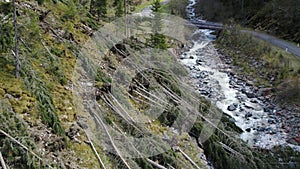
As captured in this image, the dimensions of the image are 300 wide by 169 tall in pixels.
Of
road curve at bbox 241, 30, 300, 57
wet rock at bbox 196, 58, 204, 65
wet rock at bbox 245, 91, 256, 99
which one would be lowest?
wet rock at bbox 245, 91, 256, 99

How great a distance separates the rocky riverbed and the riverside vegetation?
7.73 ft

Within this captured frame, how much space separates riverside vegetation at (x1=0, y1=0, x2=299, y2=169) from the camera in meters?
9.35

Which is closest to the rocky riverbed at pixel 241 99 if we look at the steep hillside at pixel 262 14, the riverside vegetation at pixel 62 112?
the riverside vegetation at pixel 62 112

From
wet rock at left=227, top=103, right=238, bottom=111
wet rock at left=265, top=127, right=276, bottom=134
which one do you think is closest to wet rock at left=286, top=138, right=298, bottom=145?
wet rock at left=265, top=127, right=276, bottom=134

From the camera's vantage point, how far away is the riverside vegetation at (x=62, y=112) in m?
9.35

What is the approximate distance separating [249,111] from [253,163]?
9.31m

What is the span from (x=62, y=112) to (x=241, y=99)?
53.5 ft

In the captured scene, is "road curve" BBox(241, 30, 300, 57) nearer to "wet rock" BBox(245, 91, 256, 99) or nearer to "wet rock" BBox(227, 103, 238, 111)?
"wet rock" BBox(245, 91, 256, 99)

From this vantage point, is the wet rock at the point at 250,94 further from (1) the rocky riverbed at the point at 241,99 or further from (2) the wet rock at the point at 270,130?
(2) the wet rock at the point at 270,130

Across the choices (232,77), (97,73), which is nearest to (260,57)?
(232,77)

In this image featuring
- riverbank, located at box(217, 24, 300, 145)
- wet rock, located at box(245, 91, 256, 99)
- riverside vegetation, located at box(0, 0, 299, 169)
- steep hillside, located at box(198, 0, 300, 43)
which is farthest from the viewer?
steep hillside, located at box(198, 0, 300, 43)

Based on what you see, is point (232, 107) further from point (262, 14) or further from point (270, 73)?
point (262, 14)

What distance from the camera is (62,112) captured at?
11344 millimetres

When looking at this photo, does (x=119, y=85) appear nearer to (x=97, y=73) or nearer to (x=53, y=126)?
(x=97, y=73)
